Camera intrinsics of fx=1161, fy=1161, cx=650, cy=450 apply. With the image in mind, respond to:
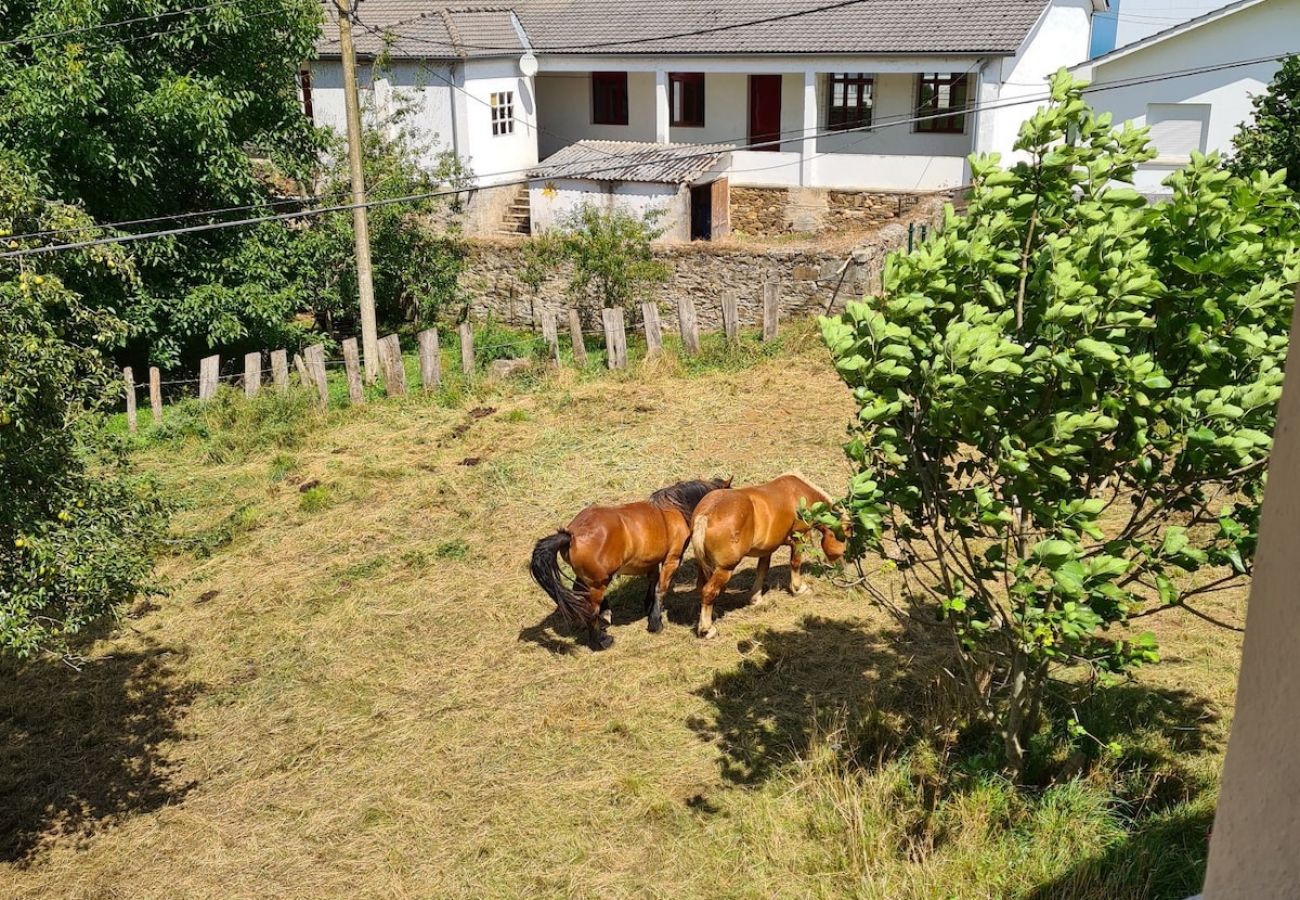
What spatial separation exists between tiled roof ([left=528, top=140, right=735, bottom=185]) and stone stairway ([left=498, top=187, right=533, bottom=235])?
3.78 ft

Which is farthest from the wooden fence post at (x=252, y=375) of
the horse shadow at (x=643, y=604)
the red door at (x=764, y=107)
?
the red door at (x=764, y=107)

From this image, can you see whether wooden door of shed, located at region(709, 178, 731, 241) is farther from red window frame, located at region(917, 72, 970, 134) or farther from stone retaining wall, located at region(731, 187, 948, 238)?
red window frame, located at region(917, 72, 970, 134)

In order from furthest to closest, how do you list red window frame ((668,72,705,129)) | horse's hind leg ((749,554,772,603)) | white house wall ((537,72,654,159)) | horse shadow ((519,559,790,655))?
1. white house wall ((537,72,654,159))
2. red window frame ((668,72,705,129))
3. horse's hind leg ((749,554,772,603))
4. horse shadow ((519,559,790,655))

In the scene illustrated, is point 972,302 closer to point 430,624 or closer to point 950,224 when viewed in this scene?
point 950,224

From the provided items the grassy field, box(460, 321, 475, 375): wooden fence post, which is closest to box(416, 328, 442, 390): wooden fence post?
box(460, 321, 475, 375): wooden fence post

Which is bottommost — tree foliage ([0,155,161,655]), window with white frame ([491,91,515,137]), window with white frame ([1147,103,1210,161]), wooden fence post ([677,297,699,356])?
wooden fence post ([677,297,699,356])

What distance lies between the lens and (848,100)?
3045cm

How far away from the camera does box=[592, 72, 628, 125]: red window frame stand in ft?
107

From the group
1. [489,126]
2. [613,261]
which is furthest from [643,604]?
[489,126]

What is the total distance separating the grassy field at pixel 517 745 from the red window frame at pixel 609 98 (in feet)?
68.0

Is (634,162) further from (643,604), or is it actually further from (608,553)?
(608,553)

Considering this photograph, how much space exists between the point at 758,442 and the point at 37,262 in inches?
370

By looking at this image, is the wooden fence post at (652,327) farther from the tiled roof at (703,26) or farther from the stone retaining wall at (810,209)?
the stone retaining wall at (810,209)

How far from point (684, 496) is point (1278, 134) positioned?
8.20m
